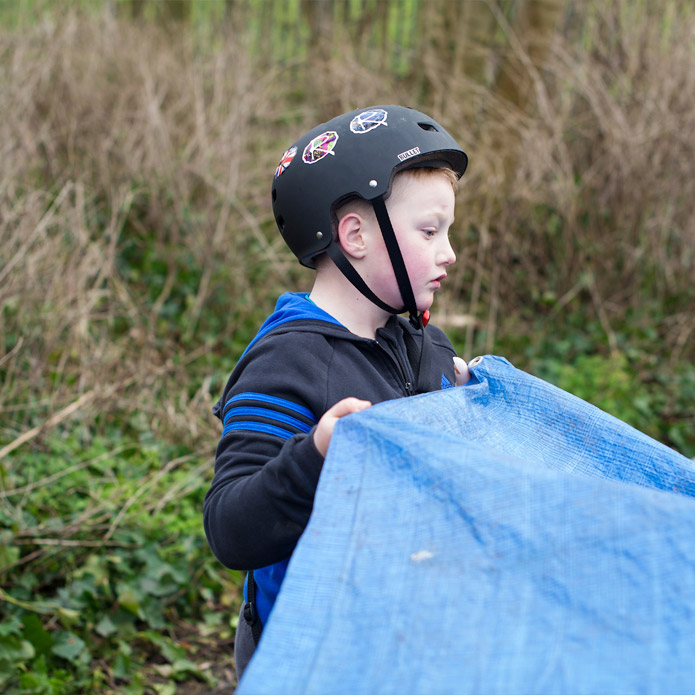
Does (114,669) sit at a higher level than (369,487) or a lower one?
lower

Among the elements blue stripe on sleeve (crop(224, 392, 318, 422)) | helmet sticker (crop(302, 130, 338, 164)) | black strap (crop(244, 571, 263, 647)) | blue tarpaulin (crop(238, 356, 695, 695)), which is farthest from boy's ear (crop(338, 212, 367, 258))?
black strap (crop(244, 571, 263, 647))

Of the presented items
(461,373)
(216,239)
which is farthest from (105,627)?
(216,239)

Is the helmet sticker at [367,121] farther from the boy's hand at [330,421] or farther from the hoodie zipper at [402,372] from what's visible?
the boy's hand at [330,421]

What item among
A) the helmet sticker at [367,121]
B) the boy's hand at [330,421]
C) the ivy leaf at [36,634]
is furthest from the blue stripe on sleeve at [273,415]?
the ivy leaf at [36,634]

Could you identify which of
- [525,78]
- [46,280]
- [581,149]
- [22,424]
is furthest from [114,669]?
[525,78]

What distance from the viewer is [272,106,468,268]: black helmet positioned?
195cm

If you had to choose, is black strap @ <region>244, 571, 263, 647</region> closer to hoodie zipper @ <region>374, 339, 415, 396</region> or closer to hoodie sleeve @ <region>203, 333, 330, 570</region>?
hoodie sleeve @ <region>203, 333, 330, 570</region>

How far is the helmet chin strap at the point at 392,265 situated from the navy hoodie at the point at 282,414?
3.0 inches

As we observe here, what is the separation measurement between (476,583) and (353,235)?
974mm

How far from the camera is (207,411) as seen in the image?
4598mm

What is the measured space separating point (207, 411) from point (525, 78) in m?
4.22

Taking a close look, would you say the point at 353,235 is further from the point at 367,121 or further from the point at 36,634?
the point at 36,634

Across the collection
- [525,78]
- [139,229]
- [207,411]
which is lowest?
[207,411]

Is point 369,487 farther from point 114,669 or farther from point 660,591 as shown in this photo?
point 114,669
